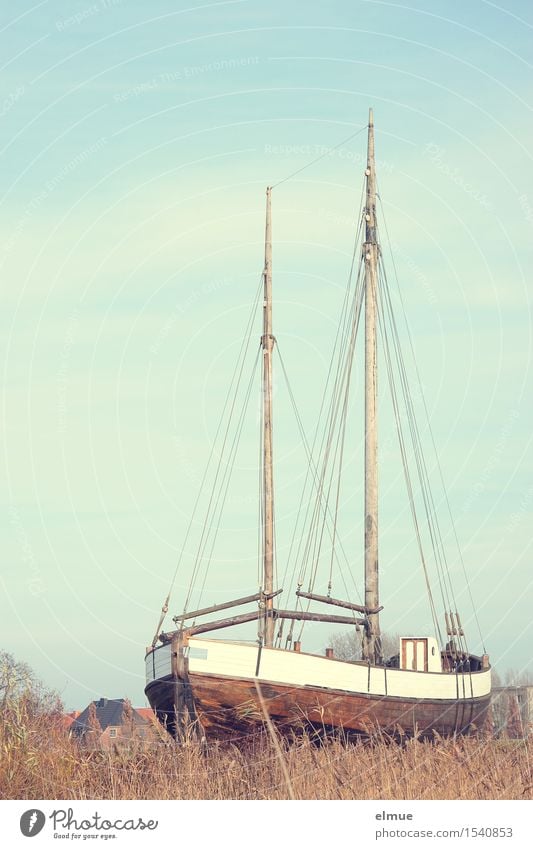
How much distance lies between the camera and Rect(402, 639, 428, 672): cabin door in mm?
37438

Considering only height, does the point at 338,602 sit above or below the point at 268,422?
below

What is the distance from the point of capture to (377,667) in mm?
34750

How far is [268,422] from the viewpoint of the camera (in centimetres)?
4312

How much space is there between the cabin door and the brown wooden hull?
140 cm

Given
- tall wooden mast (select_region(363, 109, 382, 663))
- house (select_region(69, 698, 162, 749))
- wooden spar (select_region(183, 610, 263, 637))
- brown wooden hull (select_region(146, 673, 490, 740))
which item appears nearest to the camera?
house (select_region(69, 698, 162, 749))
